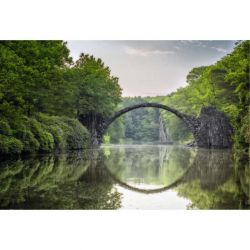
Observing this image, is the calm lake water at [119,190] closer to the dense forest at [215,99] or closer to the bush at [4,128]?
the bush at [4,128]

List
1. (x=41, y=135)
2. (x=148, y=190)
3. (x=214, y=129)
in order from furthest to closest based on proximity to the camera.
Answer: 1. (x=214, y=129)
2. (x=41, y=135)
3. (x=148, y=190)

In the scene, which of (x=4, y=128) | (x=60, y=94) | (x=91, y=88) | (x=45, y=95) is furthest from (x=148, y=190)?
(x=91, y=88)

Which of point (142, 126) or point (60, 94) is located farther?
point (142, 126)

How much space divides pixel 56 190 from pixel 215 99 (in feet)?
106

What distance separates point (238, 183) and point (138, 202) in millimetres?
3124

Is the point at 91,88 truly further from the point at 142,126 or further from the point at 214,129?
the point at 142,126

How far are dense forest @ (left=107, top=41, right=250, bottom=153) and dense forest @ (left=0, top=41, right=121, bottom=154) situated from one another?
8979mm

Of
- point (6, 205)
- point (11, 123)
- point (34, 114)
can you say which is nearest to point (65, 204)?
point (6, 205)

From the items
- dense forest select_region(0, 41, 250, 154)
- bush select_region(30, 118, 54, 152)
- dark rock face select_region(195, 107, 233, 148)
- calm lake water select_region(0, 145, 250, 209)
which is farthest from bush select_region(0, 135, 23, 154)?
dark rock face select_region(195, 107, 233, 148)

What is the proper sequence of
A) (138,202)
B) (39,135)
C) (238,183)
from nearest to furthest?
(138,202)
(238,183)
(39,135)

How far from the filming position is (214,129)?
119 feet

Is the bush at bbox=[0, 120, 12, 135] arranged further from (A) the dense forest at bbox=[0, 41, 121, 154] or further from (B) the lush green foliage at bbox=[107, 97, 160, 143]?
(B) the lush green foliage at bbox=[107, 97, 160, 143]

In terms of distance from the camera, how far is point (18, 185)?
8609mm

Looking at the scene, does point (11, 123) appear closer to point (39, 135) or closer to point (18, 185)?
point (39, 135)
